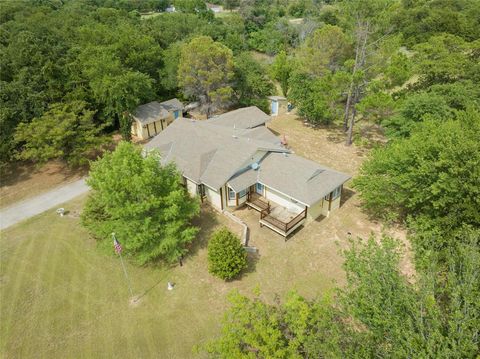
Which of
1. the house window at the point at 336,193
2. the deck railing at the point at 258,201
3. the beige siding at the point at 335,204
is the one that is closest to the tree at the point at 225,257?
the deck railing at the point at 258,201

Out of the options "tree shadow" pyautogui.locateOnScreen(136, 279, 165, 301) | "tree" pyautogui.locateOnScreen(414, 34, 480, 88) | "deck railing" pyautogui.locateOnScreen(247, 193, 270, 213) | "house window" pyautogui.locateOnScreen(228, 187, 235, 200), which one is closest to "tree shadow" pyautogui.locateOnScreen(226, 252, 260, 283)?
"deck railing" pyautogui.locateOnScreen(247, 193, 270, 213)

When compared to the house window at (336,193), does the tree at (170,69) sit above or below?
above

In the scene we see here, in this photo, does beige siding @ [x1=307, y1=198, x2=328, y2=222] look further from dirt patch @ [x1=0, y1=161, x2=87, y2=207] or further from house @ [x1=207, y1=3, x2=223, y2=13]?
house @ [x1=207, y1=3, x2=223, y2=13]

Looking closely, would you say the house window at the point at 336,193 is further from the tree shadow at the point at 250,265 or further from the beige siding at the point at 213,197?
the beige siding at the point at 213,197

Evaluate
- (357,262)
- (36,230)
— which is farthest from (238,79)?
(357,262)

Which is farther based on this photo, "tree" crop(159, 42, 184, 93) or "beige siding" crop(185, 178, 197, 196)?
"tree" crop(159, 42, 184, 93)

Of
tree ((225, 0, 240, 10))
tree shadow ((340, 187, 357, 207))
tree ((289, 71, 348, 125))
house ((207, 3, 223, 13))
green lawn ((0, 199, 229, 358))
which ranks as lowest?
green lawn ((0, 199, 229, 358))
